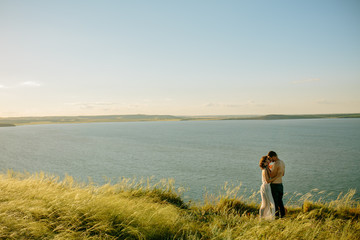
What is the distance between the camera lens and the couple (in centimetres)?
828

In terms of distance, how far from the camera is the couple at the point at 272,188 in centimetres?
828

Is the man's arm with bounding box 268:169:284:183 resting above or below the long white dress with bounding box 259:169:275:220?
above

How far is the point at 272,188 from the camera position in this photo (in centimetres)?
860

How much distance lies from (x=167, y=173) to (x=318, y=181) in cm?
1568

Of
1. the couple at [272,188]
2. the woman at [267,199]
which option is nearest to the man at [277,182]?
the couple at [272,188]

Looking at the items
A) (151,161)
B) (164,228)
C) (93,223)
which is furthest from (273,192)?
(151,161)

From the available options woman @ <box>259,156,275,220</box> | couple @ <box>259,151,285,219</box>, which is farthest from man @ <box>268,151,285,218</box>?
woman @ <box>259,156,275,220</box>

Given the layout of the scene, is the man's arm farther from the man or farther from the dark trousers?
the dark trousers

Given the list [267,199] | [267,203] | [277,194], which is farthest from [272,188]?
[267,203]

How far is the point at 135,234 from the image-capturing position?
16.3 ft

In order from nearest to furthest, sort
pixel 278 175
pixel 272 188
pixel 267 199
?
pixel 278 175 → pixel 267 199 → pixel 272 188

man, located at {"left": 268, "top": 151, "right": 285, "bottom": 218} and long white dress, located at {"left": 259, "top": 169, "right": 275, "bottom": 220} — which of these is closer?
man, located at {"left": 268, "top": 151, "right": 285, "bottom": 218}

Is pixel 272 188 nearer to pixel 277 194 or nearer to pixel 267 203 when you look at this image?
pixel 277 194

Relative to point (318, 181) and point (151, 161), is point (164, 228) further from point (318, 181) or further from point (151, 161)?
point (151, 161)
